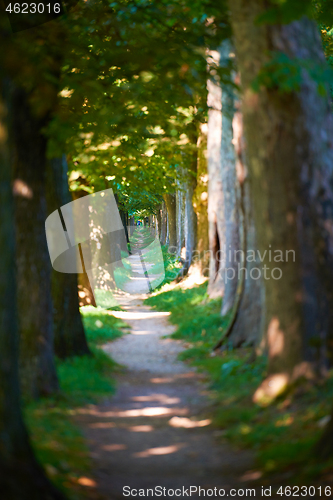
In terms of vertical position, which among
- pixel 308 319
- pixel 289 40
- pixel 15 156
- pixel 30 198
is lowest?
pixel 308 319

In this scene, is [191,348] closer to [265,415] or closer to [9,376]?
[265,415]

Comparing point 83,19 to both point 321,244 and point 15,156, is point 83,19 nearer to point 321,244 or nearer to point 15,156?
point 15,156

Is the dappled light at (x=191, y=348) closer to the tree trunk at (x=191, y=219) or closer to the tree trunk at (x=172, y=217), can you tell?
the tree trunk at (x=191, y=219)

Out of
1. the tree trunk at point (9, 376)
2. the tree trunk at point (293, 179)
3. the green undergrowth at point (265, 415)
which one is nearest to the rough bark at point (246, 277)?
the green undergrowth at point (265, 415)

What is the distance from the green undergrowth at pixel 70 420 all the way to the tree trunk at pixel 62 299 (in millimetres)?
267

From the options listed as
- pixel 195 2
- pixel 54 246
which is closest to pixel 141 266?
pixel 54 246

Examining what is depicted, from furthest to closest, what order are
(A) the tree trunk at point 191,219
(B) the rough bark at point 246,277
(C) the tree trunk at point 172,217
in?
(C) the tree trunk at point 172,217
(A) the tree trunk at point 191,219
(B) the rough bark at point 246,277

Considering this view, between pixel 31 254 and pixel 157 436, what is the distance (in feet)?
9.44

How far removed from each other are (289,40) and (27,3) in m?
3.29

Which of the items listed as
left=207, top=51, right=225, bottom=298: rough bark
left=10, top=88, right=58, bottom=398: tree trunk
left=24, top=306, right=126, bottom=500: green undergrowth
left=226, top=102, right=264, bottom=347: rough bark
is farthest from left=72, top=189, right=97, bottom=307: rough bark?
left=10, top=88, right=58, bottom=398: tree trunk

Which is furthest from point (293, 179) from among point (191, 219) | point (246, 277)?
point (191, 219)

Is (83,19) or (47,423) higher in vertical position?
(83,19)

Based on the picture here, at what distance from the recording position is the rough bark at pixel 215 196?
14.3 metres

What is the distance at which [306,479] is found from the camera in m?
4.19
